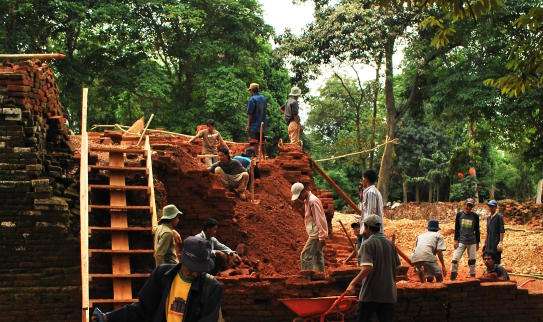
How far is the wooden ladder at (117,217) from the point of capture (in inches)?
412

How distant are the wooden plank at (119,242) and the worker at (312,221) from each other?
229 cm

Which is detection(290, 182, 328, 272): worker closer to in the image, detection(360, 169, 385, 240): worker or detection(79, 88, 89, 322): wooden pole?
detection(360, 169, 385, 240): worker

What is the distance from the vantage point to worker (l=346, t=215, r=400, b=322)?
29.5 ft

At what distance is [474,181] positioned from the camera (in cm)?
4328

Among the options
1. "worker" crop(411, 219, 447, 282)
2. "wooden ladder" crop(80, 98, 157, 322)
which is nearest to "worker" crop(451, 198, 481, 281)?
"worker" crop(411, 219, 447, 282)

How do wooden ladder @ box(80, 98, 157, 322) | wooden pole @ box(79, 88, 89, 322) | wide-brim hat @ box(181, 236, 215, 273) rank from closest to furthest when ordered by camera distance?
wide-brim hat @ box(181, 236, 215, 273) < wooden pole @ box(79, 88, 89, 322) < wooden ladder @ box(80, 98, 157, 322)

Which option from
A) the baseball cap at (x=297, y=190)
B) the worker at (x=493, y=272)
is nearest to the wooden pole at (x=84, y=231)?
the baseball cap at (x=297, y=190)

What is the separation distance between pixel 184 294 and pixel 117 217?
20.6 feet

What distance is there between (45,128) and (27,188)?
4.52 ft

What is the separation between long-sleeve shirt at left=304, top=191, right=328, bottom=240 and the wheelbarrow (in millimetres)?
1149

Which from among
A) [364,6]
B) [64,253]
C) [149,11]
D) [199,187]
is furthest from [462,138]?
[64,253]

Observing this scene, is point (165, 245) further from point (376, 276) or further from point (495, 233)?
point (495, 233)

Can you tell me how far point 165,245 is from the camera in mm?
9727

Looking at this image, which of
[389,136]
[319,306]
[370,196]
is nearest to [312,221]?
[370,196]
